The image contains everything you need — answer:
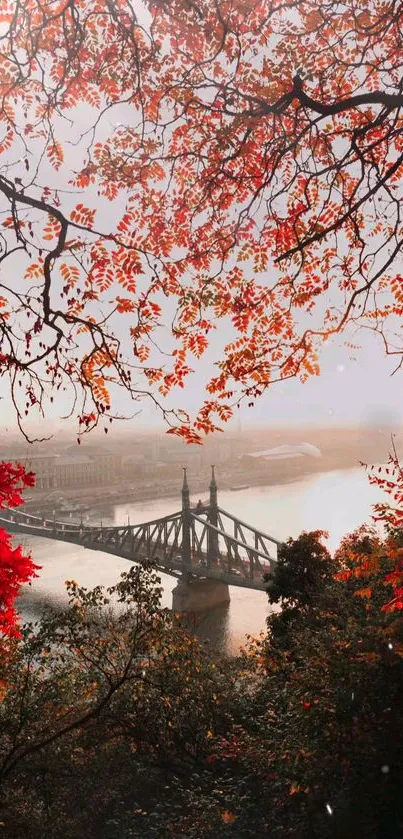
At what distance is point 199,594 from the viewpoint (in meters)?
31.9

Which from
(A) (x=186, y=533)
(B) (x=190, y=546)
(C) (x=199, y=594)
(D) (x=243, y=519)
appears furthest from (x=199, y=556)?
(D) (x=243, y=519)

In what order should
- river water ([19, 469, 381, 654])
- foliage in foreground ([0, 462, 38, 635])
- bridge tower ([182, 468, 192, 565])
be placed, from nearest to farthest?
foliage in foreground ([0, 462, 38, 635]) < river water ([19, 469, 381, 654]) < bridge tower ([182, 468, 192, 565])

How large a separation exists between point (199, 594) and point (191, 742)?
85.7ft

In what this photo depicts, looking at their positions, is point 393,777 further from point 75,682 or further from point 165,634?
point 75,682

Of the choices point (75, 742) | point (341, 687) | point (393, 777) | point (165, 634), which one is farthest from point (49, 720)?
point (393, 777)

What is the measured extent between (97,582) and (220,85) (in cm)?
3542

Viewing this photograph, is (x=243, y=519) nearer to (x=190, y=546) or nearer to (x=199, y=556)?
(x=190, y=546)

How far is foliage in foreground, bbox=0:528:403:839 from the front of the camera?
4398 millimetres

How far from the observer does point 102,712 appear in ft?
20.4

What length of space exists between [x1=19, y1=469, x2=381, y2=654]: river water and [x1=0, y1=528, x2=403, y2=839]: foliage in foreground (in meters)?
8.40

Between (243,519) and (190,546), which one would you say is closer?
(190,546)

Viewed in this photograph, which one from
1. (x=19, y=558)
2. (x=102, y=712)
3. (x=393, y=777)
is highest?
(x=19, y=558)

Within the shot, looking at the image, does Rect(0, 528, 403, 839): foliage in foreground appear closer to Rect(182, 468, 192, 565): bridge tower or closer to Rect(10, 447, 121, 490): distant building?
Rect(182, 468, 192, 565): bridge tower

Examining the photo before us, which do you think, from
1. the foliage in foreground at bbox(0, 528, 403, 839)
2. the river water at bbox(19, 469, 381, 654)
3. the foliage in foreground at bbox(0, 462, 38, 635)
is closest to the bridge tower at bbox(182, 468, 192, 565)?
the river water at bbox(19, 469, 381, 654)
